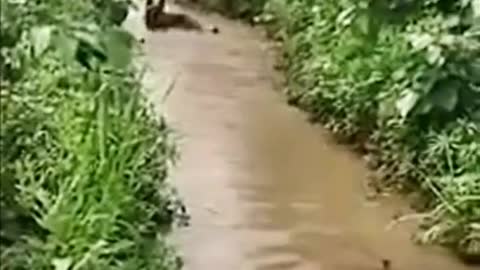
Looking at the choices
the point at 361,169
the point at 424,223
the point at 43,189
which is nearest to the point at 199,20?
the point at 361,169

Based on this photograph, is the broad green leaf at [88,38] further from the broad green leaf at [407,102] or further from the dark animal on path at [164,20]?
the dark animal on path at [164,20]

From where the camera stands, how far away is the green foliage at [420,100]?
19.2 feet

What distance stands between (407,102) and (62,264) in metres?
2.76

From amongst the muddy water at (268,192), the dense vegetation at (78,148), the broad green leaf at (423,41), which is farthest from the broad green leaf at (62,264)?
the broad green leaf at (423,41)

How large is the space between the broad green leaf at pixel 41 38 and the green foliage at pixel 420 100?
2.72m

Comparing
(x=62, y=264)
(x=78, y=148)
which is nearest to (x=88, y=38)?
(x=62, y=264)

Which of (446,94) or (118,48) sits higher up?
(446,94)

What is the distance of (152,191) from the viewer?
5543 mm

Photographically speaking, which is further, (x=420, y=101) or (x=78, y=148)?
(x=420, y=101)

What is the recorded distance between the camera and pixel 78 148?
499 centimetres

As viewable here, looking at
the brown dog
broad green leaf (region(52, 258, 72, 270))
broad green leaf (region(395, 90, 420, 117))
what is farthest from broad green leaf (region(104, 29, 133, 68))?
the brown dog

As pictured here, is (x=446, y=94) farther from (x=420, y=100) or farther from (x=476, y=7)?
(x=476, y=7)

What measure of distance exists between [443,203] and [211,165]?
1560 mm

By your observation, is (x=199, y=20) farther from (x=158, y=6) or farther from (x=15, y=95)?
(x=15, y=95)
